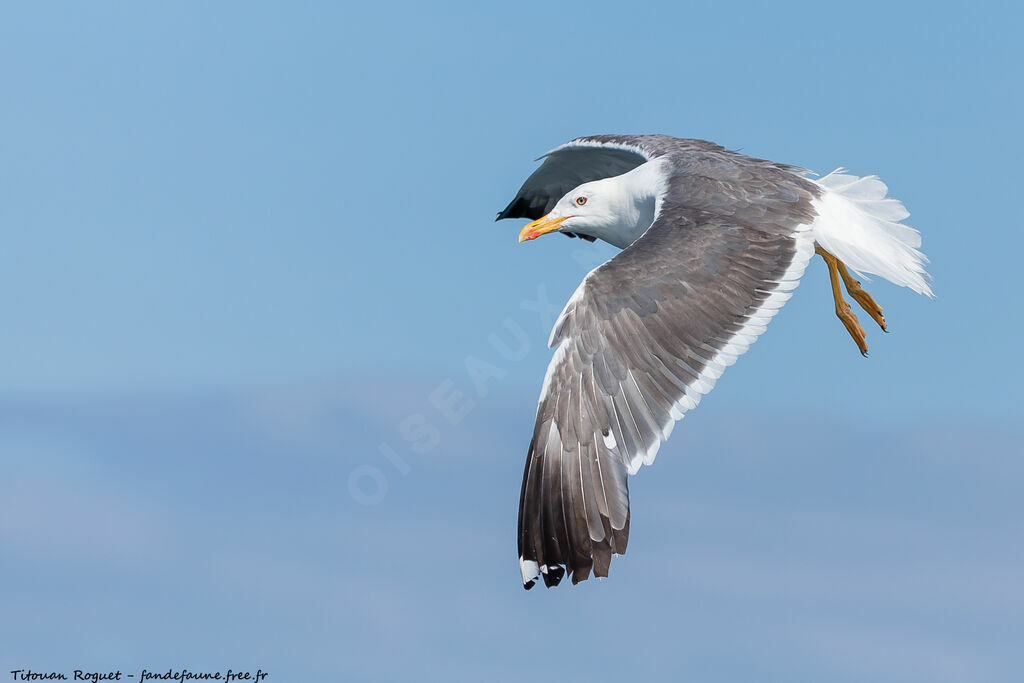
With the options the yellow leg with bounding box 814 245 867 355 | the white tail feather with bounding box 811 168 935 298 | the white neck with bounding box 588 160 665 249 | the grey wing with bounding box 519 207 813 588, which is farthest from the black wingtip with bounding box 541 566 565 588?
the yellow leg with bounding box 814 245 867 355

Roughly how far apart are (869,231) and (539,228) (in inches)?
118

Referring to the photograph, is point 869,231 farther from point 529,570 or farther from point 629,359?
point 529,570

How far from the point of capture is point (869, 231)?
10172mm

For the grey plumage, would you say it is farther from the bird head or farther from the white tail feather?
the bird head

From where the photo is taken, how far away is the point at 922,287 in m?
9.74

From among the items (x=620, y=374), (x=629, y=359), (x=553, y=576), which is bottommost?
(x=553, y=576)

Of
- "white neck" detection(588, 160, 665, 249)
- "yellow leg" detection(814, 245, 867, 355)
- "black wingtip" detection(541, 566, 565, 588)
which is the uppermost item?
"white neck" detection(588, 160, 665, 249)

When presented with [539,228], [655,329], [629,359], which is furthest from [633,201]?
[629,359]

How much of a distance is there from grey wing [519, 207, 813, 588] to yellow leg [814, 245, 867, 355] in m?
1.91

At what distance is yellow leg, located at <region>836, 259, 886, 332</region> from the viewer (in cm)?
1064

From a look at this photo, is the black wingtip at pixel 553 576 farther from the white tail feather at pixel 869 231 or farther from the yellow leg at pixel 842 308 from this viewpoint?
the yellow leg at pixel 842 308

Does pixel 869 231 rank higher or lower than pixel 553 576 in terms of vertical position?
higher

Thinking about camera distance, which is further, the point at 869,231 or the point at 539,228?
the point at 539,228

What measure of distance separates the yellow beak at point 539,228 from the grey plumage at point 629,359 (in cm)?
222
